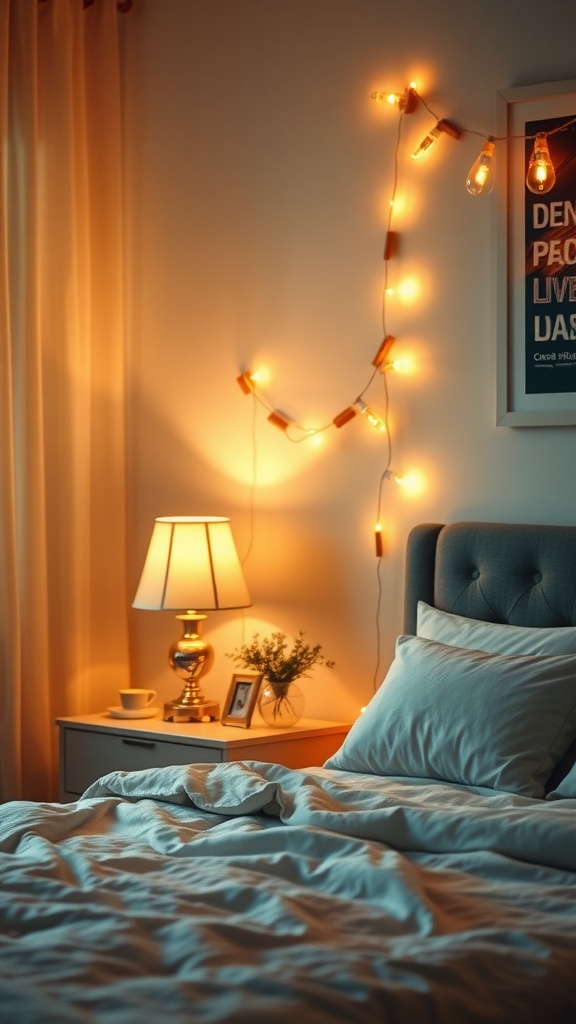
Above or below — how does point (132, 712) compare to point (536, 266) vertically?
below

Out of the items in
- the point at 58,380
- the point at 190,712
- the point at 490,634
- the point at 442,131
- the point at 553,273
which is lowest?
the point at 190,712

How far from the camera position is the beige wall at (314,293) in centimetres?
342

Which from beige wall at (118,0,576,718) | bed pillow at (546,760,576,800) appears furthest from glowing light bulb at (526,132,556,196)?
bed pillow at (546,760,576,800)

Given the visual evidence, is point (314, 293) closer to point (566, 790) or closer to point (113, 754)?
point (113, 754)

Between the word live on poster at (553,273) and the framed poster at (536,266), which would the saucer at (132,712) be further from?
the word live on poster at (553,273)

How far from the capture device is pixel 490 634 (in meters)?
3.04

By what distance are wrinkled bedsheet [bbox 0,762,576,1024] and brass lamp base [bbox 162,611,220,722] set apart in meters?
1.13

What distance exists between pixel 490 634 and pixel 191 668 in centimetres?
100

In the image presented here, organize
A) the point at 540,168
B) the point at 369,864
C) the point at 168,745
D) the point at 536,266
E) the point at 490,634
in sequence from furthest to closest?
the point at 168,745 < the point at 536,266 < the point at 490,634 < the point at 540,168 < the point at 369,864

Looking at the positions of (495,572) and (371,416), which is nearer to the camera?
(495,572)

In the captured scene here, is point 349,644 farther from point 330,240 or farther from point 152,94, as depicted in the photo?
point 152,94

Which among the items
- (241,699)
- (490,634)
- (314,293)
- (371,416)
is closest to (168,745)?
(241,699)

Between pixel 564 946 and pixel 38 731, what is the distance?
242 cm

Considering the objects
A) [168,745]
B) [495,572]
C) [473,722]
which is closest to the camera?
[473,722]
